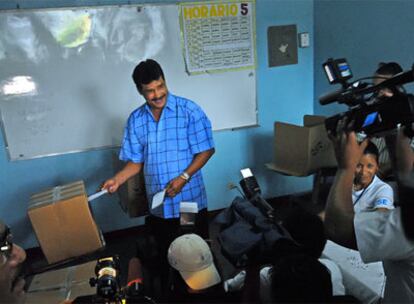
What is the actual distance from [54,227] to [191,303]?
0.85 metres

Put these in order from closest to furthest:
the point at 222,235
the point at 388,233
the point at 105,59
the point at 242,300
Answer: the point at 388,233 → the point at 242,300 → the point at 222,235 → the point at 105,59

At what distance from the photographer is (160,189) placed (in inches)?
83.0

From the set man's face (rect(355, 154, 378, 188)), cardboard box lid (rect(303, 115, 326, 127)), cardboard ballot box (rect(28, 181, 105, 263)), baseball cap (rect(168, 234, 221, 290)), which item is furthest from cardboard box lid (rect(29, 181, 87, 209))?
cardboard box lid (rect(303, 115, 326, 127))

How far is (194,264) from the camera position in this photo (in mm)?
1272

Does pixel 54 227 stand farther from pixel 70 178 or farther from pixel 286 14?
pixel 286 14

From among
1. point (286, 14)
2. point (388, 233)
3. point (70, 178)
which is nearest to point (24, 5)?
point (70, 178)

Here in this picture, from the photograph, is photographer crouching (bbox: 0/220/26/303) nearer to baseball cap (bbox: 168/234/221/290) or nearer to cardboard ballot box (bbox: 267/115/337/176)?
baseball cap (bbox: 168/234/221/290)

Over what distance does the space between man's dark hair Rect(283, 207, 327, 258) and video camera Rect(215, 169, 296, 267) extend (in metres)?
0.03

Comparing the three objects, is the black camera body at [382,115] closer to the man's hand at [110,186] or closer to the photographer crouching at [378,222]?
the photographer crouching at [378,222]

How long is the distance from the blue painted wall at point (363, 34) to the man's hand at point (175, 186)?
1.74 metres

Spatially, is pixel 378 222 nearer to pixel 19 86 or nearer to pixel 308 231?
pixel 308 231

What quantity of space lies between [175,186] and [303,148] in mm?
1294

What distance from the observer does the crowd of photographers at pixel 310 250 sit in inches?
35.3

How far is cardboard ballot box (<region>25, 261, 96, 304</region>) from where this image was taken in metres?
1.47
